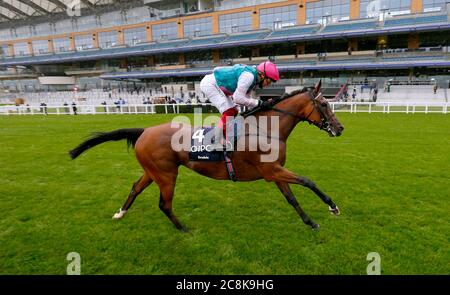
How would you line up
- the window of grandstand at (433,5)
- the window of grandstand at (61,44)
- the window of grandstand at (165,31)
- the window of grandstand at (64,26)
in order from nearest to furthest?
the window of grandstand at (433,5) → the window of grandstand at (165,31) → the window of grandstand at (61,44) → the window of grandstand at (64,26)

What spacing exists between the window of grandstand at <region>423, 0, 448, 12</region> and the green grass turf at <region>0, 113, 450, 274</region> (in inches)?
1304

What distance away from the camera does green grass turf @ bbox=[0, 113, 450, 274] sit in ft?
10.0

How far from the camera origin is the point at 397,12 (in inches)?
1296

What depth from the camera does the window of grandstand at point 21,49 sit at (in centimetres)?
6194

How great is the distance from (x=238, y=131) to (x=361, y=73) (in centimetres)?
3484

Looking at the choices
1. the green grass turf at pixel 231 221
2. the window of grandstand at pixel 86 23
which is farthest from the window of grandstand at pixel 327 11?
the window of grandstand at pixel 86 23

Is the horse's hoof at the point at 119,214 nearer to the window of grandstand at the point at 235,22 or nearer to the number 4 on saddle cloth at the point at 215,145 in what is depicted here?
the number 4 on saddle cloth at the point at 215,145

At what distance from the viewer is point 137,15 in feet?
170

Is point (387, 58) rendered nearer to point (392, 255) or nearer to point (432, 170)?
point (432, 170)

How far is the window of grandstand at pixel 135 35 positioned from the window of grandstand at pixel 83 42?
838cm

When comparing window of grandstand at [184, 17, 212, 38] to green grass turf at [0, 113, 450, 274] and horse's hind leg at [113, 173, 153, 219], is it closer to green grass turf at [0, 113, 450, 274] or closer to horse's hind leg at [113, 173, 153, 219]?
green grass turf at [0, 113, 450, 274]

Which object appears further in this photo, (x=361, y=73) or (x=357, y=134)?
(x=361, y=73)

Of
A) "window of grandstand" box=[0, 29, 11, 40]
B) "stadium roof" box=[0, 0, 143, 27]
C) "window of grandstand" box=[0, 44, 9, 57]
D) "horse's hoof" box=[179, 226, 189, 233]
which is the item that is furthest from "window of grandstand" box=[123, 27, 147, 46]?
"horse's hoof" box=[179, 226, 189, 233]
